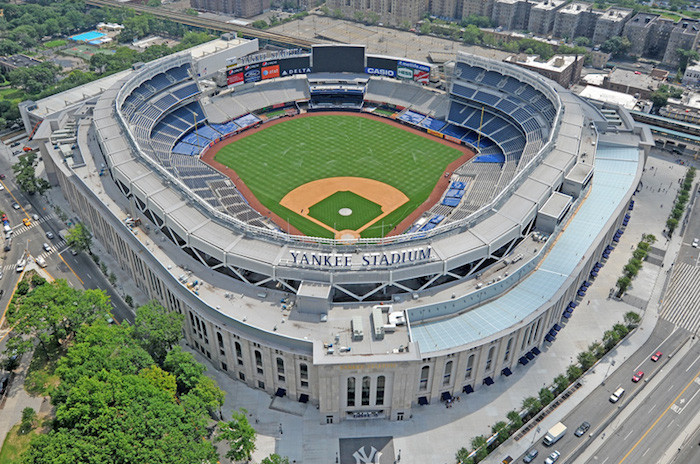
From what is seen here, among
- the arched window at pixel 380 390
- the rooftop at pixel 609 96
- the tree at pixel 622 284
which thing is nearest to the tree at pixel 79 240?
the arched window at pixel 380 390

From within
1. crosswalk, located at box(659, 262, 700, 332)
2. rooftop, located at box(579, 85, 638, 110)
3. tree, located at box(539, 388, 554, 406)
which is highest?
rooftop, located at box(579, 85, 638, 110)

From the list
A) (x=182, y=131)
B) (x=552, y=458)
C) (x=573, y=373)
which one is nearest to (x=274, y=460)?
(x=552, y=458)

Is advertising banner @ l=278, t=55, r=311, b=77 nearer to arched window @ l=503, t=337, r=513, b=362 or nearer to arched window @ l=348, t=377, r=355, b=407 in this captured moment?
arched window @ l=503, t=337, r=513, b=362

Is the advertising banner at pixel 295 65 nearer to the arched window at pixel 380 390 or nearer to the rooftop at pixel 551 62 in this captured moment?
the rooftop at pixel 551 62

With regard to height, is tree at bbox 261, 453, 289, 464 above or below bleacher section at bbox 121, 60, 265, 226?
below

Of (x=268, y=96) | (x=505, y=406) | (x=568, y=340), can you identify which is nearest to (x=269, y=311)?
(x=505, y=406)

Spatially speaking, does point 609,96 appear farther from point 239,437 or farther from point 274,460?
point 239,437

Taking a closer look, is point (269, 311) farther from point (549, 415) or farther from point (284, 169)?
point (284, 169)

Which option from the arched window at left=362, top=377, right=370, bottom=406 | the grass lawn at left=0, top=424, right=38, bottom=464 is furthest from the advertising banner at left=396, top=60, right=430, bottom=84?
the grass lawn at left=0, top=424, right=38, bottom=464
